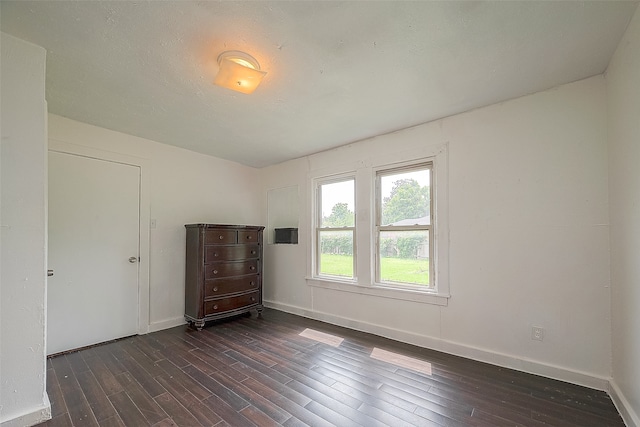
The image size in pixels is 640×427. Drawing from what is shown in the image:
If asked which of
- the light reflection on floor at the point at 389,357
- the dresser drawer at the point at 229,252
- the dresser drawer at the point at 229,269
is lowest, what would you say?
the light reflection on floor at the point at 389,357

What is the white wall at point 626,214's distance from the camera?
62.8 inches

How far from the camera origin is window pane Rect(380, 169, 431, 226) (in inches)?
120

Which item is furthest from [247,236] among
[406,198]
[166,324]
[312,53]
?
[312,53]

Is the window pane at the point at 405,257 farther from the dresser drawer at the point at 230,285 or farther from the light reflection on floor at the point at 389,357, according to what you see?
the dresser drawer at the point at 230,285

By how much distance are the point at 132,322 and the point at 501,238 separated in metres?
3.98

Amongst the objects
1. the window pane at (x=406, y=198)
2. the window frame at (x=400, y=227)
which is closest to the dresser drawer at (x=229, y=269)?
the window frame at (x=400, y=227)

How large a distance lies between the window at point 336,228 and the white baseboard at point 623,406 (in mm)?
2345

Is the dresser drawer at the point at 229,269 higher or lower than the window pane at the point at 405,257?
lower

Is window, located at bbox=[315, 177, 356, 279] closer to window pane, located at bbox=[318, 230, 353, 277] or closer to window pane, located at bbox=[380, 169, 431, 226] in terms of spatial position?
window pane, located at bbox=[318, 230, 353, 277]

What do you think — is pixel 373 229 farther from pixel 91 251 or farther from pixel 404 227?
pixel 91 251

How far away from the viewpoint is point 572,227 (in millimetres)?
2176

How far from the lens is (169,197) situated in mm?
3619

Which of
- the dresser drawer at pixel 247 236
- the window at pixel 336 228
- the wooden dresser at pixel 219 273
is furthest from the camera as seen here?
the dresser drawer at pixel 247 236

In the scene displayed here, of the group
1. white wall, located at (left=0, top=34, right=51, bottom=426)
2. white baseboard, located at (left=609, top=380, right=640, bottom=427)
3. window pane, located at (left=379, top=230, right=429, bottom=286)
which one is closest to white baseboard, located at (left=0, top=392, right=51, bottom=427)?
white wall, located at (left=0, top=34, right=51, bottom=426)
